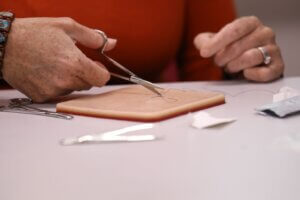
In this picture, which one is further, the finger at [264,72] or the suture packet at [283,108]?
the finger at [264,72]

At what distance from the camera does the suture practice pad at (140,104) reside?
520mm

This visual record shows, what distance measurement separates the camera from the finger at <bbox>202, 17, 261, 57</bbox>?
0.82 metres

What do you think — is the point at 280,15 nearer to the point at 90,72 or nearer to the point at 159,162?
the point at 90,72

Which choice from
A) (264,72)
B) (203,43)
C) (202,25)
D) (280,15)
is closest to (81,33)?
(203,43)

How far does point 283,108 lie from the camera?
0.53m

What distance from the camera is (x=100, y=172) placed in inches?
13.9

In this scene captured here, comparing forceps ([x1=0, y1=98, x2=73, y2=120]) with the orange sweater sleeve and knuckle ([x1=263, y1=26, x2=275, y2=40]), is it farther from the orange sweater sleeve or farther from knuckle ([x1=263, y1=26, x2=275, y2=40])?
the orange sweater sleeve

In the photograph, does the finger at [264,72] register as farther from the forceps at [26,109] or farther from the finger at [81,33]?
the forceps at [26,109]

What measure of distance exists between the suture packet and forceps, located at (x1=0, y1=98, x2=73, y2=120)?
24 cm

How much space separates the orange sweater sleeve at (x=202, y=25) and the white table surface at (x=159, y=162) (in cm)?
69

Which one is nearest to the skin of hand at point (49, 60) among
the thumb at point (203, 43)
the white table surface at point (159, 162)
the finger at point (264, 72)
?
the white table surface at point (159, 162)

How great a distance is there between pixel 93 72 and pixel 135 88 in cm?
10

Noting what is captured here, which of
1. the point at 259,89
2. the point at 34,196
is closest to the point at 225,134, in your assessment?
the point at 34,196

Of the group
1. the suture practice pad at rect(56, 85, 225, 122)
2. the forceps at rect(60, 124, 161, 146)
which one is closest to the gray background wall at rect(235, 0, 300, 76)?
the suture practice pad at rect(56, 85, 225, 122)
